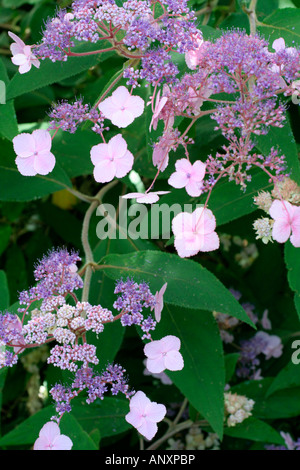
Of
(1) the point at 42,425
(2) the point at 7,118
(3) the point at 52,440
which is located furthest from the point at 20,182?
(3) the point at 52,440

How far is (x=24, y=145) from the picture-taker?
2.76ft

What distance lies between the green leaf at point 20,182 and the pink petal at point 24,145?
0.39 meters

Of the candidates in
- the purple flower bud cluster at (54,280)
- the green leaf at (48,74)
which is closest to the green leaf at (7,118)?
the green leaf at (48,74)

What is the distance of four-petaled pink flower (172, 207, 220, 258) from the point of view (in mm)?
752

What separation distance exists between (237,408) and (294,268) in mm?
390

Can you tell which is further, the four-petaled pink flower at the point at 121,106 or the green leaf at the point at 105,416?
the green leaf at the point at 105,416

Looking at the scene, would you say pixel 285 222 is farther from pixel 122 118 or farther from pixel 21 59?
pixel 21 59

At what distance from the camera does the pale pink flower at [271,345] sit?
56.3 inches

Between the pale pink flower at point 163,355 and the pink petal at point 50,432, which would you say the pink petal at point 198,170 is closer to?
the pale pink flower at point 163,355

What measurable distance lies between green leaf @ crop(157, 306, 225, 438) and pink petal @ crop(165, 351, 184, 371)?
165 mm

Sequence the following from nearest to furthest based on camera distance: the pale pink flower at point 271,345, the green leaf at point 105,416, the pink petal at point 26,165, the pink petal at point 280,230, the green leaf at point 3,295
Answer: the pink petal at point 280,230 < the pink petal at point 26,165 < the green leaf at point 3,295 < the green leaf at point 105,416 < the pale pink flower at point 271,345

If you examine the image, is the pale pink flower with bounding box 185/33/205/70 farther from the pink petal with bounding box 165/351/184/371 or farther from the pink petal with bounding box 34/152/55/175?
the pink petal with bounding box 165/351/184/371

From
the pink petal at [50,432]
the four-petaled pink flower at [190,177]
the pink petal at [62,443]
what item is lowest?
the pink petal at [62,443]

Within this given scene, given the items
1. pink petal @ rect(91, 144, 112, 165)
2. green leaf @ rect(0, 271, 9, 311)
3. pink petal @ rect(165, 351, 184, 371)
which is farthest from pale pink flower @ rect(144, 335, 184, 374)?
green leaf @ rect(0, 271, 9, 311)
